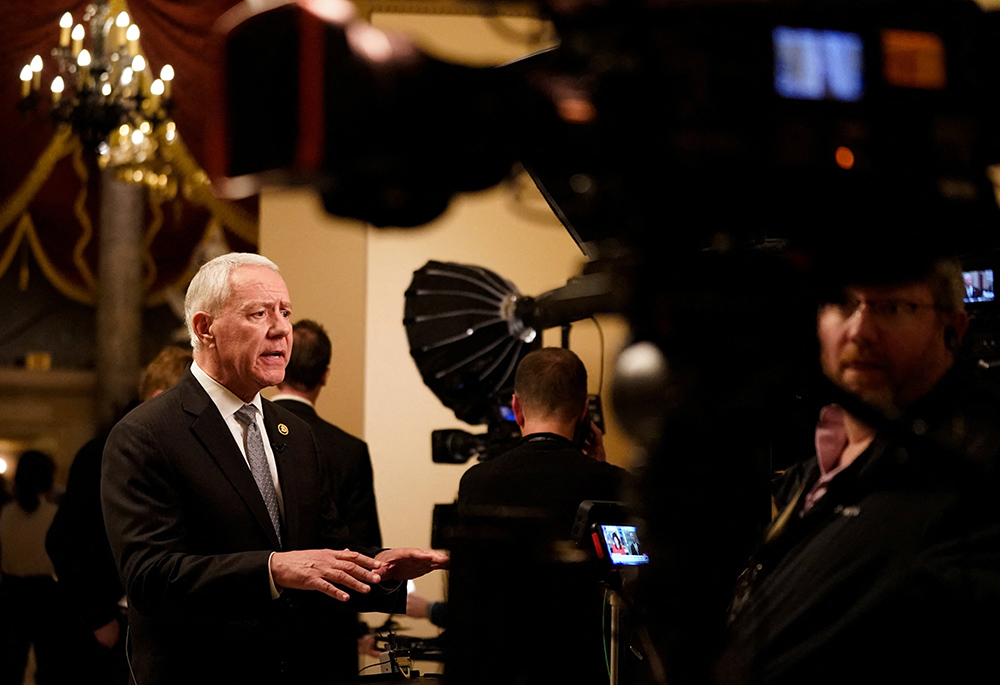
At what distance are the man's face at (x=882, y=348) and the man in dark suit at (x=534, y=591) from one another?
0.53 m

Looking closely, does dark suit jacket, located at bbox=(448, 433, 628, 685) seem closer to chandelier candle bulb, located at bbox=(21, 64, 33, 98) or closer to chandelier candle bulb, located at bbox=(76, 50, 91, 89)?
chandelier candle bulb, located at bbox=(76, 50, 91, 89)

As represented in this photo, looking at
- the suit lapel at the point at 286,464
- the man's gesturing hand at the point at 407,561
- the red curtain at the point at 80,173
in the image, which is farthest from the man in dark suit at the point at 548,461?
the red curtain at the point at 80,173

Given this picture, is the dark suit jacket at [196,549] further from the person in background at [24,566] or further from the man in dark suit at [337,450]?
the person in background at [24,566]

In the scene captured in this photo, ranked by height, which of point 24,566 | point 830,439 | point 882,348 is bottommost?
point 24,566

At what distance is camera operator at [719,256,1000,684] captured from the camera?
3.56 feet

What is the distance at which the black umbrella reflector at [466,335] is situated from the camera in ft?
9.86

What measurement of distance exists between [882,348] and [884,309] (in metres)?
0.04

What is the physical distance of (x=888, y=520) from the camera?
44.9 inches

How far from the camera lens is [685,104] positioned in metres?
1.13

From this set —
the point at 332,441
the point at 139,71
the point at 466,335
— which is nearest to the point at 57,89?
the point at 139,71

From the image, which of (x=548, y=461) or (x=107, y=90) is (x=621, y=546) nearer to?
(x=548, y=461)

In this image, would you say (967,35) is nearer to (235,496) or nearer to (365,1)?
(235,496)

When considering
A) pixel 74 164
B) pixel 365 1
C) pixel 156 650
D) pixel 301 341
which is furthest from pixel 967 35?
pixel 74 164

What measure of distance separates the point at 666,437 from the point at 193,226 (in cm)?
465
